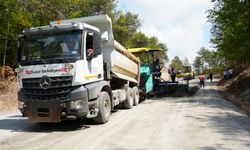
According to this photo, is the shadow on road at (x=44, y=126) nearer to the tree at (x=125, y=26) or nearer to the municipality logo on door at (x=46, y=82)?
the municipality logo on door at (x=46, y=82)

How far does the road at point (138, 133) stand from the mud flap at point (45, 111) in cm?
39

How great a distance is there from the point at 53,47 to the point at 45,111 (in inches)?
71.8

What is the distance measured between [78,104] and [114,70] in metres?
3.49

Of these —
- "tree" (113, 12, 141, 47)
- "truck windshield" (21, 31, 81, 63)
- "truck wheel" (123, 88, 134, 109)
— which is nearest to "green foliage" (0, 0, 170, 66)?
"tree" (113, 12, 141, 47)

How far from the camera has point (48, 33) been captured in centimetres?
1020

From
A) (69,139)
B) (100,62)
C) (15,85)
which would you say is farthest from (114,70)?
(15,85)

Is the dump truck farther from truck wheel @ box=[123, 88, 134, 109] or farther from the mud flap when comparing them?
truck wheel @ box=[123, 88, 134, 109]

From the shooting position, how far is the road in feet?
26.0

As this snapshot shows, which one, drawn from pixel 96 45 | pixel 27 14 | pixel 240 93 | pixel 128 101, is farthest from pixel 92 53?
pixel 27 14

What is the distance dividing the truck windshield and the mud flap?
123 centimetres

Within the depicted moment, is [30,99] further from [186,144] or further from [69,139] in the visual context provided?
[186,144]

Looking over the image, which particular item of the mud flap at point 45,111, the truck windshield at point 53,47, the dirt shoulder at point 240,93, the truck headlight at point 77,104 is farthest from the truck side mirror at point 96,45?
the dirt shoulder at point 240,93

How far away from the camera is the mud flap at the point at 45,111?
971cm

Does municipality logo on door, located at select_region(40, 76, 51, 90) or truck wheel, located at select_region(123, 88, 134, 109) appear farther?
truck wheel, located at select_region(123, 88, 134, 109)
